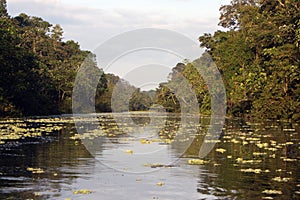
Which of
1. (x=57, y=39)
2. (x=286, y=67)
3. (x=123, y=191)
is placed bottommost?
(x=123, y=191)

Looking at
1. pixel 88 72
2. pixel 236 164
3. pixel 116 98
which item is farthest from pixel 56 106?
pixel 236 164

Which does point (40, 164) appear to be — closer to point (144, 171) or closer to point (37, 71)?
point (144, 171)

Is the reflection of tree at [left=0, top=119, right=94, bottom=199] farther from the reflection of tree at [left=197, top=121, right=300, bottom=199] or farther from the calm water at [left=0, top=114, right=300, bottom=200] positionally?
the reflection of tree at [left=197, top=121, right=300, bottom=199]

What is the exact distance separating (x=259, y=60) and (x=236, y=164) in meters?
58.6

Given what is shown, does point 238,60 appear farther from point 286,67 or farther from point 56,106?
point 56,106

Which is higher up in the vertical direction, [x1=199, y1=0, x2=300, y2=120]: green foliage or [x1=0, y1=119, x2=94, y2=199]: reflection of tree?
[x1=199, y1=0, x2=300, y2=120]: green foliage

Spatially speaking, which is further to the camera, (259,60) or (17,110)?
(259,60)

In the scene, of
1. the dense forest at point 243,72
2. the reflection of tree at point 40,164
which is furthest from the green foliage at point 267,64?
the reflection of tree at point 40,164

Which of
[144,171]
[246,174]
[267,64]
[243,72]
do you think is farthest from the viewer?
[243,72]

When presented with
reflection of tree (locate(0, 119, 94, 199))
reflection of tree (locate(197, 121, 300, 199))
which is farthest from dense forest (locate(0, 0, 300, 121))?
reflection of tree (locate(0, 119, 94, 199))

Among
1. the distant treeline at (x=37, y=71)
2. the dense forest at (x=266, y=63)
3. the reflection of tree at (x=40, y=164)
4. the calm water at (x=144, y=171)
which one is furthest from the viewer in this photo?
the distant treeline at (x=37, y=71)

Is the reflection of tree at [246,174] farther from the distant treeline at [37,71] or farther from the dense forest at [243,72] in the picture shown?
the distant treeline at [37,71]

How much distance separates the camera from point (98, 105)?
13312 cm

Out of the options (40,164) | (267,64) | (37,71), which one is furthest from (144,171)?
(37,71)
